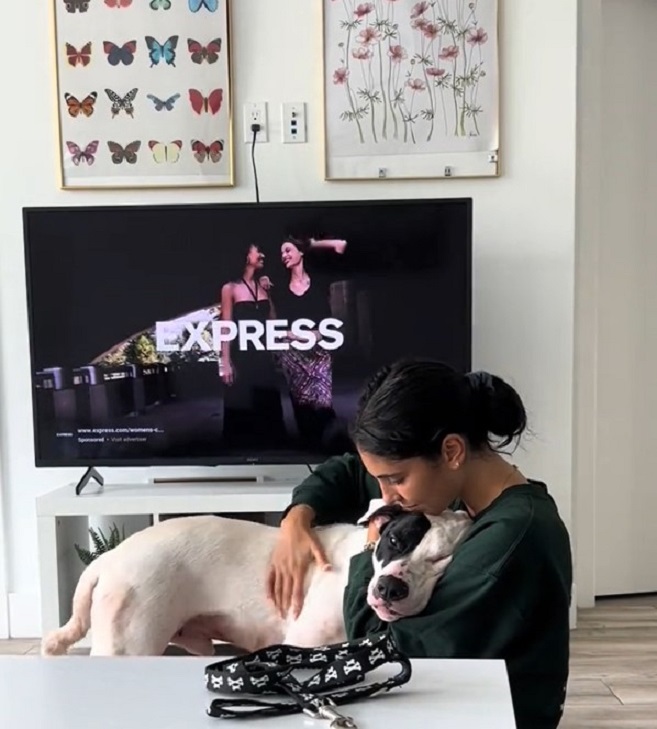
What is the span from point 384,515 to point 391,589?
210mm

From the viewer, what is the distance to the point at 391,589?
3.48 ft

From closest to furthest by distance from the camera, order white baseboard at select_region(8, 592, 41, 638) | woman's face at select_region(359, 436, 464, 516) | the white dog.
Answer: woman's face at select_region(359, 436, 464, 516)
the white dog
white baseboard at select_region(8, 592, 41, 638)

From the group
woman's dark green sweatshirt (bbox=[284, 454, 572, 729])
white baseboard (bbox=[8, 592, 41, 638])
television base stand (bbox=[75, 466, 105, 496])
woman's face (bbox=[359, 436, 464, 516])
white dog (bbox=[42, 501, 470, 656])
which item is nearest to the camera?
woman's dark green sweatshirt (bbox=[284, 454, 572, 729])

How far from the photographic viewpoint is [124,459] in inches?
95.2

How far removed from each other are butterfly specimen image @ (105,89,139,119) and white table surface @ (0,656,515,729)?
2.03 m

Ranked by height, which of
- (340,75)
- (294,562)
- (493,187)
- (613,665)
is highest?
(340,75)

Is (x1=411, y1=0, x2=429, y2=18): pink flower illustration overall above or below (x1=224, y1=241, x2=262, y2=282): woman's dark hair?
above

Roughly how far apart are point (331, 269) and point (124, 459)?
0.79 metres

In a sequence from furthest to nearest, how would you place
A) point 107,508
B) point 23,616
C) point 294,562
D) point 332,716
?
point 23,616 → point 107,508 → point 294,562 → point 332,716

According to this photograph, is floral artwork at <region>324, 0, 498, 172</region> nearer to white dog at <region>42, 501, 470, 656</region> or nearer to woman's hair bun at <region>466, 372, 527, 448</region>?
white dog at <region>42, 501, 470, 656</region>

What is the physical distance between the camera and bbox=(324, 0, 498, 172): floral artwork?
8.21ft

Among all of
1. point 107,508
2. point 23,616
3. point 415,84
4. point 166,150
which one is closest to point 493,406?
point 107,508

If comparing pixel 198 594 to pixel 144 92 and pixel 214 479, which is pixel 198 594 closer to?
pixel 214 479

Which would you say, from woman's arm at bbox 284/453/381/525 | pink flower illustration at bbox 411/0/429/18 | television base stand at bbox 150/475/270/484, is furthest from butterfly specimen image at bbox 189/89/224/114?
woman's arm at bbox 284/453/381/525
